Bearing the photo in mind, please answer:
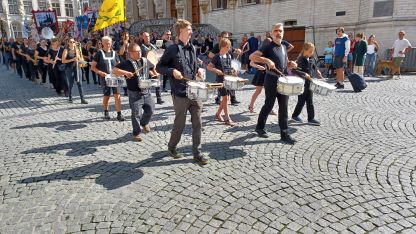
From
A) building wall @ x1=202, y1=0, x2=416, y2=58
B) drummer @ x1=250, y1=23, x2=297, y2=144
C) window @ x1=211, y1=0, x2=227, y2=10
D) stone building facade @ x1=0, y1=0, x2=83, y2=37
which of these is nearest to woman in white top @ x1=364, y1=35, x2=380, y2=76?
building wall @ x1=202, y1=0, x2=416, y2=58

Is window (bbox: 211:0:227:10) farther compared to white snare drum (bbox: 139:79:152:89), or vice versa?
window (bbox: 211:0:227:10)

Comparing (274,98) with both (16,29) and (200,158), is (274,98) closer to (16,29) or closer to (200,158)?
(200,158)

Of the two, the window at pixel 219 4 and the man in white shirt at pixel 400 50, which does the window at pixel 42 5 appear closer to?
the window at pixel 219 4

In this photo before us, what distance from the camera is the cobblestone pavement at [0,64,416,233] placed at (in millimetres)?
3150

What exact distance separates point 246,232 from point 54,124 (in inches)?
222

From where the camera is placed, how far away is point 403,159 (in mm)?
4547

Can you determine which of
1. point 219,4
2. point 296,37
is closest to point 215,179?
point 296,37

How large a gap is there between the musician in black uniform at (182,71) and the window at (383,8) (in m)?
13.5

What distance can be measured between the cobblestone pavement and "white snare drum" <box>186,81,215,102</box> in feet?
3.49

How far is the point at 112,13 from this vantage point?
34.3 feet

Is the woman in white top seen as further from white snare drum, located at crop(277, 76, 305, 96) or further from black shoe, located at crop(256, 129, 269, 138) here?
white snare drum, located at crop(277, 76, 305, 96)

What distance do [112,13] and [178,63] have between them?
295 inches

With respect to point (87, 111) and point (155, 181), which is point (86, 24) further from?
point (155, 181)

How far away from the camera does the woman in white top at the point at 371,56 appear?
12613 mm
